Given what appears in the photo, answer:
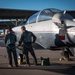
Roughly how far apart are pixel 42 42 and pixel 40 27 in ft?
2.36

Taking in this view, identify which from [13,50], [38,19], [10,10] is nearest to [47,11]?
[38,19]

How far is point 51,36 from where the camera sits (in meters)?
11.0

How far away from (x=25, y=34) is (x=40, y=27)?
121 cm

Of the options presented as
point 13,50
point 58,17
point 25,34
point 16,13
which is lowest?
point 13,50

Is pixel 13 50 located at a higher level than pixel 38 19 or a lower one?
lower

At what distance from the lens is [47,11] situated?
11.9 meters

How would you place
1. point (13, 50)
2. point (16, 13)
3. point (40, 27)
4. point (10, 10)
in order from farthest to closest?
1. point (16, 13)
2. point (10, 10)
3. point (40, 27)
4. point (13, 50)

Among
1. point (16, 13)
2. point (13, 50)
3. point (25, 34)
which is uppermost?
point (16, 13)

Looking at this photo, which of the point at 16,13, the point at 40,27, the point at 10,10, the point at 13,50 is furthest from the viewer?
the point at 16,13

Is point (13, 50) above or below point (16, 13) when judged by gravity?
below

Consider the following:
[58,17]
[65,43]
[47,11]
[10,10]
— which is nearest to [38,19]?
[47,11]

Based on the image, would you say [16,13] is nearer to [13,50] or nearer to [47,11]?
[47,11]

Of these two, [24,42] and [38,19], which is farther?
[38,19]

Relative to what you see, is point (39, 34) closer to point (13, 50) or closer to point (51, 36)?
point (51, 36)
